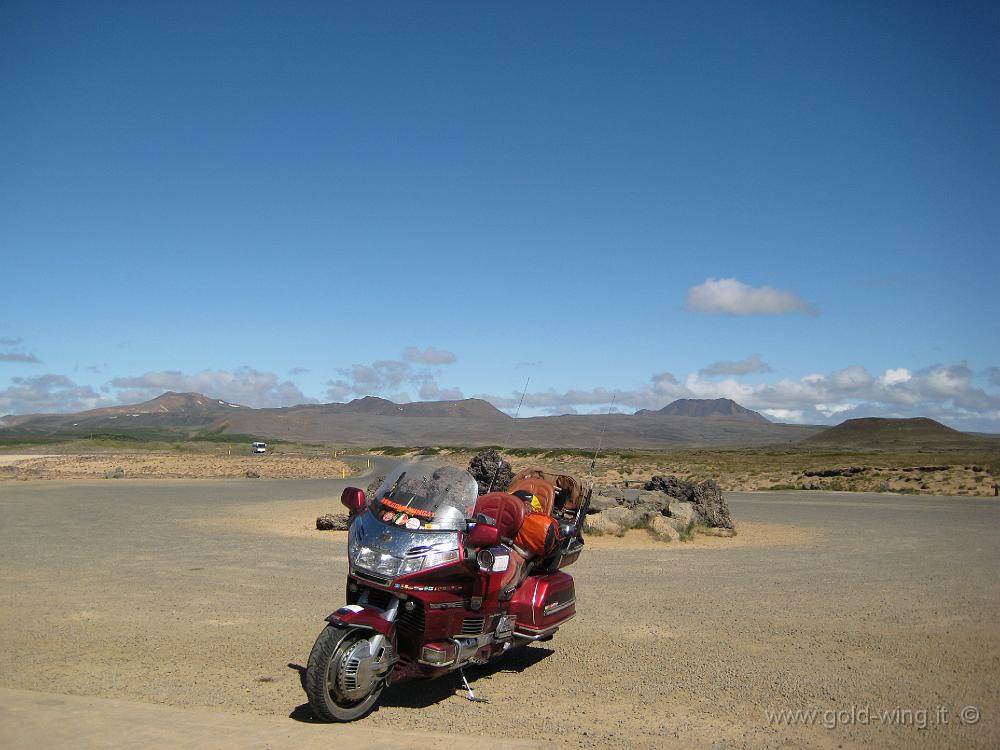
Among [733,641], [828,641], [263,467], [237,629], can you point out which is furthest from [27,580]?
[263,467]

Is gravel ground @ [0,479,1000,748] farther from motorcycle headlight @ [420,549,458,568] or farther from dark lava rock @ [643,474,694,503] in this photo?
dark lava rock @ [643,474,694,503]

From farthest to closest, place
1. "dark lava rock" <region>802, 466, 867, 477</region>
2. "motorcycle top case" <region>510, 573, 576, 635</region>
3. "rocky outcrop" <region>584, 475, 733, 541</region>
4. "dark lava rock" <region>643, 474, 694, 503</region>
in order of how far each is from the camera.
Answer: "dark lava rock" <region>802, 466, 867, 477</region>
"dark lava rock" <region>643, 474, 694, 503</region>
"rocky outcrop" <region>584, 475, 733, 541</region>
"motorcycle top case" <region>510, 573, 576, 635</region>

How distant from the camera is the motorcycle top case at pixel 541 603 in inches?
271

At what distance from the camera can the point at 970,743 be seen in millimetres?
5465

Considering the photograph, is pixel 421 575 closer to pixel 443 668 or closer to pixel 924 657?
pixel 443 668

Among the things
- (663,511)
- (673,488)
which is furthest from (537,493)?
(673,488)

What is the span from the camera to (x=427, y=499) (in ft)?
20.2

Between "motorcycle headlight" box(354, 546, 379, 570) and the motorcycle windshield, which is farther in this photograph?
the motorcycle windshield

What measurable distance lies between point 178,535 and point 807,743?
579 inches

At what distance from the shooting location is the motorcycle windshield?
602 cm

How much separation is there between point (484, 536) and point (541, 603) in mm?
1342

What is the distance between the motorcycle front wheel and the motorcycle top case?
1.64 meters

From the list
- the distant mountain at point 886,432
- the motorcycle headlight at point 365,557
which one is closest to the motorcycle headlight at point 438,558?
the motorcycle headlight at point 365,557

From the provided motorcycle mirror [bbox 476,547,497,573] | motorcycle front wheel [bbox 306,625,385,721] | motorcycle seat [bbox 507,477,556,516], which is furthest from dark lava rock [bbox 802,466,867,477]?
motorcycle front wheel [bbox 306,625,385,721]
